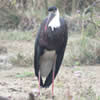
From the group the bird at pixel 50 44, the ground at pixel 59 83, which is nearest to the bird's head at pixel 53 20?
the bird at pixel 50 44

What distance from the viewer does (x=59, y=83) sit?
4.79 m

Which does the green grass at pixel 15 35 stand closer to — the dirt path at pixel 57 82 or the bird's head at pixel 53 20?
the dirt path at pixel 57 82

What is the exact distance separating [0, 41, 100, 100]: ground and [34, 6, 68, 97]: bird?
11.9 inches

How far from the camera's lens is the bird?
396 centimetres

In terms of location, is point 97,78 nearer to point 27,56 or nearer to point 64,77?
point 64,77

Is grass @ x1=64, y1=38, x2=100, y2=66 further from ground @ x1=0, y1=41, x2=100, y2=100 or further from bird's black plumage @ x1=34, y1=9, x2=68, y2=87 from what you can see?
bird's black plumage @ x1=34, y1=9, x2=68, y2=87

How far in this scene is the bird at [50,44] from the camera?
396 centimetres

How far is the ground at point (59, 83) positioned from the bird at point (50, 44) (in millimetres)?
302

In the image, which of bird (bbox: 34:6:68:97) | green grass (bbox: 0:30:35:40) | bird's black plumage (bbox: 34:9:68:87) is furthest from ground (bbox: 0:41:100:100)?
green grass (bbox: 0:30:35:40)

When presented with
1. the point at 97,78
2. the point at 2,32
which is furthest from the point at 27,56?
the point at 2,32

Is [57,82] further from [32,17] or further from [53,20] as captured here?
[32,17]

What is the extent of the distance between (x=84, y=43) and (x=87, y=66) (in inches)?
30.4

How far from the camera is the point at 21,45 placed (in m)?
8.75

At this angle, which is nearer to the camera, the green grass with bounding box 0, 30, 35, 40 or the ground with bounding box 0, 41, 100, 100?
the ground with bounding box 0, 41, 100, 100
